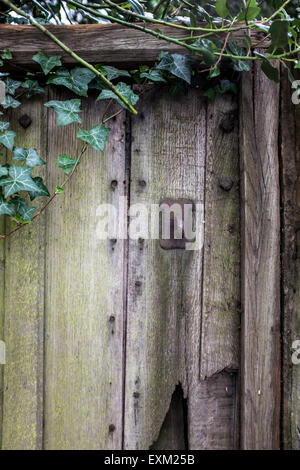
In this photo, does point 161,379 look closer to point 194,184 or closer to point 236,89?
point 194,184

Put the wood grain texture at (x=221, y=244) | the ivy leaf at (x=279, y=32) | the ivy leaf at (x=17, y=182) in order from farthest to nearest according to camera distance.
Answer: the wood grain texture at (x=221, y=244) → the ivy leaf at (x=17, y=182) → the ivy leaf at (x=279, y=32)

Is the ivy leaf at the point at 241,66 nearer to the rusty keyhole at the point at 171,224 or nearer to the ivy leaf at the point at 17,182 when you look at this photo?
the rusty keyhole at the point at 171,224

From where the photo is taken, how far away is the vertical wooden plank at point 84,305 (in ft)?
3.13

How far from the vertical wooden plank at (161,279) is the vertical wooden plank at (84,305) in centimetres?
4

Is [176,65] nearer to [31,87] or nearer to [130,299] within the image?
[31,87]

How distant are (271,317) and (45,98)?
0.90 metres

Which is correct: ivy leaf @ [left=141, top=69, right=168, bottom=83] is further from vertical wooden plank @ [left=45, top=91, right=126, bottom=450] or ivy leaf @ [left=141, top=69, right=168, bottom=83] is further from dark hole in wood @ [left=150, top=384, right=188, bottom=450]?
dark hole in wood @ [left=150, top=384, right=188, bottom=450]

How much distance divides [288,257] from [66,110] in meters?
0.72

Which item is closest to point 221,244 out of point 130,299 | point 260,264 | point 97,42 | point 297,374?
point 260,264

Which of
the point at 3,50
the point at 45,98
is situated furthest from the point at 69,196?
the point at 3,50

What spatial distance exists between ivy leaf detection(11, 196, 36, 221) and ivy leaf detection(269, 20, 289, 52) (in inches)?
28.9

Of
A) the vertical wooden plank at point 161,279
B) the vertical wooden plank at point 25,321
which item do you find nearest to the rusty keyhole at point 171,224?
the vertical wooden plank at point 161,279

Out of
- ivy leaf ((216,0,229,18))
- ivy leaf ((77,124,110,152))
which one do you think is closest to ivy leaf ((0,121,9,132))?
ivy leaf ((77,124,110,152))

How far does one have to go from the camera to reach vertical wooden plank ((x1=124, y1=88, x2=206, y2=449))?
951 millimetres
